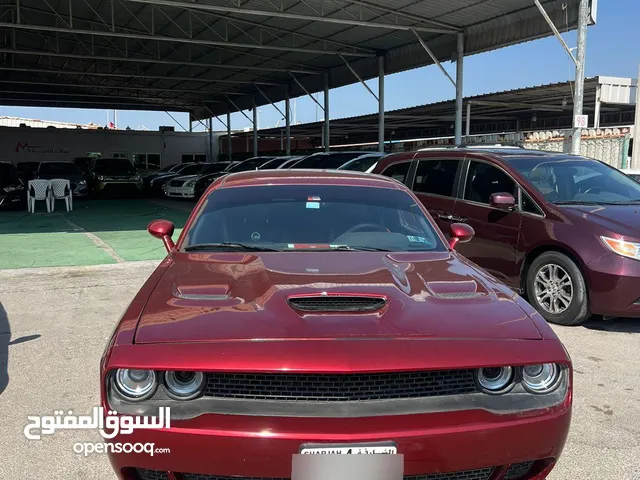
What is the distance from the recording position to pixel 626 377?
14.1 ft

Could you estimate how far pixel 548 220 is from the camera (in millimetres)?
5773

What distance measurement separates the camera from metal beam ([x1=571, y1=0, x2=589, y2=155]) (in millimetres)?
14398

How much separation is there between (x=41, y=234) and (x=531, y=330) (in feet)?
37.5

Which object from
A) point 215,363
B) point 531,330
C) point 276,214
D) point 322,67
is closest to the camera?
point 215,363

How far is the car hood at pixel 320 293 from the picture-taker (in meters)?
2.17

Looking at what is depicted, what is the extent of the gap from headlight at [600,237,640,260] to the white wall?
117ft

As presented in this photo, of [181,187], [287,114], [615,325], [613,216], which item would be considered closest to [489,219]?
[613,216]

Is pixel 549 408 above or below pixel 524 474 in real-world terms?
above

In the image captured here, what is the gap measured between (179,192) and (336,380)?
20219 millimetres

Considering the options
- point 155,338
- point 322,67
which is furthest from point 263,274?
point 322,67

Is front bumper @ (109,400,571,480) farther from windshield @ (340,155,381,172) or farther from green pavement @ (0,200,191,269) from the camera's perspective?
windshield @ (340,155,381,172)

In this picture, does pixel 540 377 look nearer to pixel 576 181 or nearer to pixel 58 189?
pixel 576 181

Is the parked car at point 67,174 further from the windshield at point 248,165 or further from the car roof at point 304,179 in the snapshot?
the car roof at point 304,179

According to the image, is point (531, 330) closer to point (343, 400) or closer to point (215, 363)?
point (343, 400)
